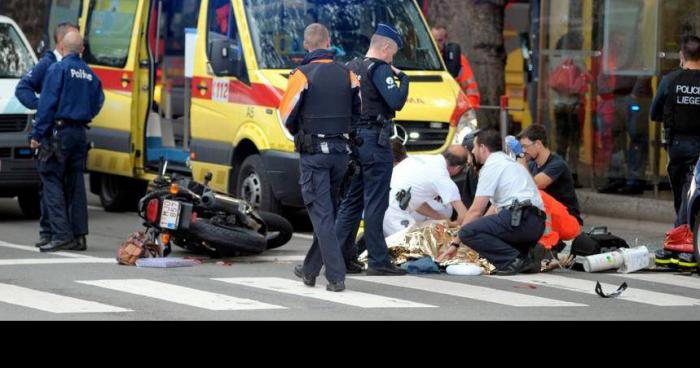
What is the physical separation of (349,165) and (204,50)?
16.3 feet

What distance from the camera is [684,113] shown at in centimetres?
1460

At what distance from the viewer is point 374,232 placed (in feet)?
41.9

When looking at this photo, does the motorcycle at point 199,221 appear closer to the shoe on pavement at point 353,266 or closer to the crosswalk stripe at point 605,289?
the shoe on pavement at point 353,266

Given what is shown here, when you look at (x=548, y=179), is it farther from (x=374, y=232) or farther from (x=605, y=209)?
(x=605, y=209)

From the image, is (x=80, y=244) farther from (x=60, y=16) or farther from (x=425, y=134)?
(x=60, y=16)

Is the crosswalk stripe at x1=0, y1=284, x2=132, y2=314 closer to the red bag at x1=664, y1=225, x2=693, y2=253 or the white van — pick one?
the red bag at x1=664, y1=225, x2=693, y2=253

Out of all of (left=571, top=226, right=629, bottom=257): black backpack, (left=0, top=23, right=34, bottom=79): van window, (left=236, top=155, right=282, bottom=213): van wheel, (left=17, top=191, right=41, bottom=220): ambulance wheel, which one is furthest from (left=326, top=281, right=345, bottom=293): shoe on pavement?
(left=0, top=23, right=34, bottom=79): van window

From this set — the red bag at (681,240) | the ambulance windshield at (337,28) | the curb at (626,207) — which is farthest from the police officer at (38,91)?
the curb at (626,207)

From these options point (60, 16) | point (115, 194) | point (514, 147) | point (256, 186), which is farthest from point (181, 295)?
point (60, 16)

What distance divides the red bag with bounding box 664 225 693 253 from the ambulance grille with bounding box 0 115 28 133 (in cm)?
644

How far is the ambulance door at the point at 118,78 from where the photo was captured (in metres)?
17.9

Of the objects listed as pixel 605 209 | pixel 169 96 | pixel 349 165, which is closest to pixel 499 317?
pixel 349 165

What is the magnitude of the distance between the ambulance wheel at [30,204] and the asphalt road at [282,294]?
3.14 meters

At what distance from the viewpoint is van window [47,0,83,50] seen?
20.0 meters
